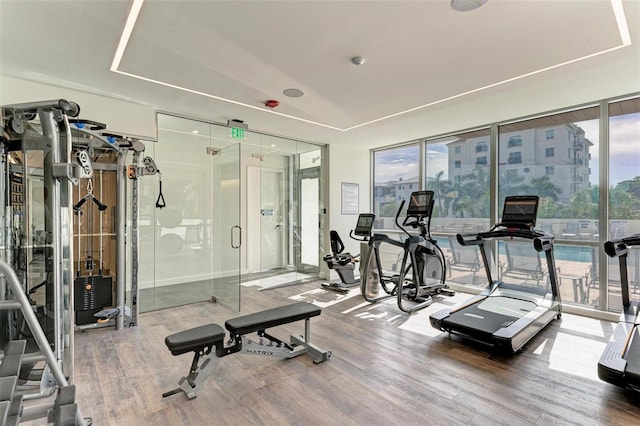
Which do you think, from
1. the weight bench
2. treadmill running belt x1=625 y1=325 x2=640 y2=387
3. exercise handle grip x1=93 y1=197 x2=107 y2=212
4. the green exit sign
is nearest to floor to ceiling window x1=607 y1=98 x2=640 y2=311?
treadmill running belt x1=625 y1=325 x2=640 y2=387

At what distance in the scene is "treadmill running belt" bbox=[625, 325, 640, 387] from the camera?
2.23 metres

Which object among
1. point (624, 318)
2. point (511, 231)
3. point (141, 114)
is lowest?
point (624, 318)

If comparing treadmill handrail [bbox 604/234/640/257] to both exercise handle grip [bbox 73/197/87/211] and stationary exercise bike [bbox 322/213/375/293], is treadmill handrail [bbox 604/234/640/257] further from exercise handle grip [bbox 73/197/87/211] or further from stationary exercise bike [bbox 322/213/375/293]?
exercise handle grip [bbox 73/197/87/211]

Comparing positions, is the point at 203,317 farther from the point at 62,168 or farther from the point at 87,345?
the point at 62,168

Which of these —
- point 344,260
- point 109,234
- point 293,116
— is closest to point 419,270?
point 344,260

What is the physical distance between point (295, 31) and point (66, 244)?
2217 millimetres

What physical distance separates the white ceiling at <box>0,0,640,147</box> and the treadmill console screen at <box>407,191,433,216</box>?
1281 millimetres

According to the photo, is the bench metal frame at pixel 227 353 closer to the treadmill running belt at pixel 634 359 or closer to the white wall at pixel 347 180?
the treadmill running belt at pixel 634 359

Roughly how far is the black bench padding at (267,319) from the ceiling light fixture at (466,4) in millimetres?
2589

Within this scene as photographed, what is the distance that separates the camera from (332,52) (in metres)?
2.72

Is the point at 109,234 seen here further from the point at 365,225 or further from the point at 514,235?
the point at 514,235

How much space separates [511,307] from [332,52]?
3.33 metres

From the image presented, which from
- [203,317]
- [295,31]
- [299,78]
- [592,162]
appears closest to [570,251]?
[592,162]

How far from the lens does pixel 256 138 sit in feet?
18.3
